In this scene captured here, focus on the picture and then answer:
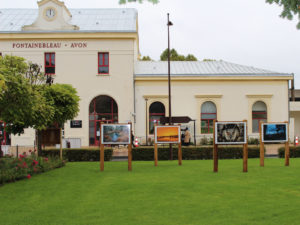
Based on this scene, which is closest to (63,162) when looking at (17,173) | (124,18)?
(17,173)

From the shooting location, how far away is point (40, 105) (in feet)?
51.9

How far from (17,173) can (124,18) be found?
2780 cm

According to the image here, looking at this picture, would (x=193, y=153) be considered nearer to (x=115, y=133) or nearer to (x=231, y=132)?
(x=115, y=133)

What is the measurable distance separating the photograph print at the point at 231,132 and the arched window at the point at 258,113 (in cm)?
2261

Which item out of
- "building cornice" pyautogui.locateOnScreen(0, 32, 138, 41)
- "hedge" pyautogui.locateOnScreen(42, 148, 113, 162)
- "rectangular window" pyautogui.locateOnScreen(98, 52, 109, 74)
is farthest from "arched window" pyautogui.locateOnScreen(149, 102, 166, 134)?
"hedge" pyautogui.locateOnScreen(42, 148, 113, 162)

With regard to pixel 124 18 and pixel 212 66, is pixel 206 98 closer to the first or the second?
pixel 212 66

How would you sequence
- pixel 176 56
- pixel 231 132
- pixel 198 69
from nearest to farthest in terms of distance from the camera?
pixel 231 132 < pixel 198 69 < pixel 176 56

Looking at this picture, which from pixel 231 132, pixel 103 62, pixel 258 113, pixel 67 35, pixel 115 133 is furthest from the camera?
pixel 258 113

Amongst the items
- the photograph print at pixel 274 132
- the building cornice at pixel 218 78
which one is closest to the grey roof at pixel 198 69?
the building cornice at pixel 218 78

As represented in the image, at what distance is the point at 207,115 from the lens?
36781 mm

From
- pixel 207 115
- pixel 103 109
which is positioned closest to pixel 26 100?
pixel 103 109

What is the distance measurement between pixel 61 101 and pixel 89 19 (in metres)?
20.8

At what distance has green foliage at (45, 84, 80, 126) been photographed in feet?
62.0

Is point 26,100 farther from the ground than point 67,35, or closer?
closer
